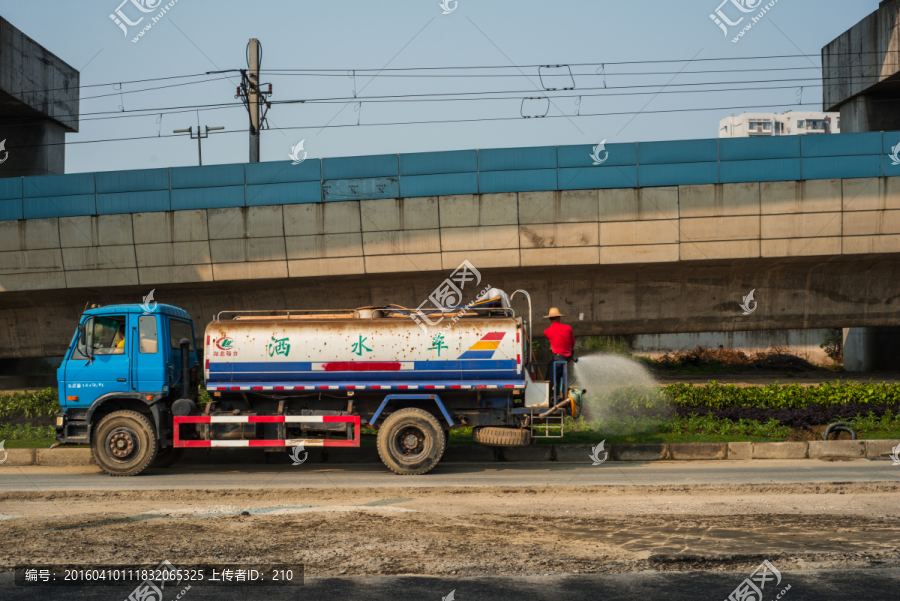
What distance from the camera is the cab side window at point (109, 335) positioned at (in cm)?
1081

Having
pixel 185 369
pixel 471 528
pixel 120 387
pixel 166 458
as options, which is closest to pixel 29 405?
pixel 166 458

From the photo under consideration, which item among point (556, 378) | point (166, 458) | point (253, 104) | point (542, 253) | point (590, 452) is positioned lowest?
point (590, 452)

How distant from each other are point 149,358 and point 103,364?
0.72m

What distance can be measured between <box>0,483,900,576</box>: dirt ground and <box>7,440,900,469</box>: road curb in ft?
9.62

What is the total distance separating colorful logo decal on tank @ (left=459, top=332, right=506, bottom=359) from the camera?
34.2ft

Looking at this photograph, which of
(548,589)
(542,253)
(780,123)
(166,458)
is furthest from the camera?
(780,123)

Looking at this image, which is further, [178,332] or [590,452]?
[590,452]

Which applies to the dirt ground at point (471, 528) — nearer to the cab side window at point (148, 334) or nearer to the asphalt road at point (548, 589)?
the asphalt road at point (548, 589)

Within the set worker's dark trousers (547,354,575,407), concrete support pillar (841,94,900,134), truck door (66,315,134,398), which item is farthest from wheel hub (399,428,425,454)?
concrete support pillar (841,94,900,134)

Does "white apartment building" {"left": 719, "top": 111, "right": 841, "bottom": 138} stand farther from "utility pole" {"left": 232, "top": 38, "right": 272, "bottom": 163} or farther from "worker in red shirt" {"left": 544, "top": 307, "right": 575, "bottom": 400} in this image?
"worker in red shirt" {"left": 544, "top": 307, "right": 575, "bottom": 400}

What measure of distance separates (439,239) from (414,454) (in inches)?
400

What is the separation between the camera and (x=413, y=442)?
1058cm

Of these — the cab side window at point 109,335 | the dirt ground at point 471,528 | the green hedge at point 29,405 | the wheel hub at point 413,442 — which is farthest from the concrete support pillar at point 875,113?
the green hedge at point 29,405

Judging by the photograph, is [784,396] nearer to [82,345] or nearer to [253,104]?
[82,345]
